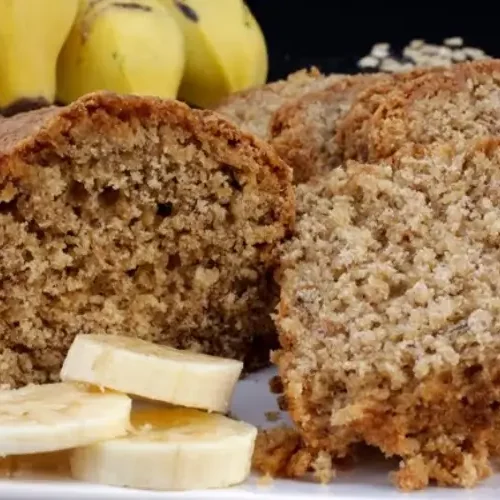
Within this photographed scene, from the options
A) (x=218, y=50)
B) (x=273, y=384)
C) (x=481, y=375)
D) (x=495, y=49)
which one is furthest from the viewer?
(x=495, y=49)

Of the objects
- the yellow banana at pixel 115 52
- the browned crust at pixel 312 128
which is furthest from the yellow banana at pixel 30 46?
the browned crust at pixel 312 128

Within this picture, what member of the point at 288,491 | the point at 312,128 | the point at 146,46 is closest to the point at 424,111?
the point at 312,128

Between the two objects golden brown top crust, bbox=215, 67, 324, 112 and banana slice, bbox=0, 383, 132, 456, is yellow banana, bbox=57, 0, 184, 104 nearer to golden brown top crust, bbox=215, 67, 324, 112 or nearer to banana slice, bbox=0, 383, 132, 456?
golden brown top crust, bbox=215, 67, 324, 112

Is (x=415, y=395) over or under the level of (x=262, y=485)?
over

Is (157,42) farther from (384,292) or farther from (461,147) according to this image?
(384,292)

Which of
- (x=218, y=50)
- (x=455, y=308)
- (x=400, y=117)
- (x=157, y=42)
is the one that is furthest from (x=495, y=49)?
(x=455, y=308)

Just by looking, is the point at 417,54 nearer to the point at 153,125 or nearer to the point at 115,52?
the point at 115,52
